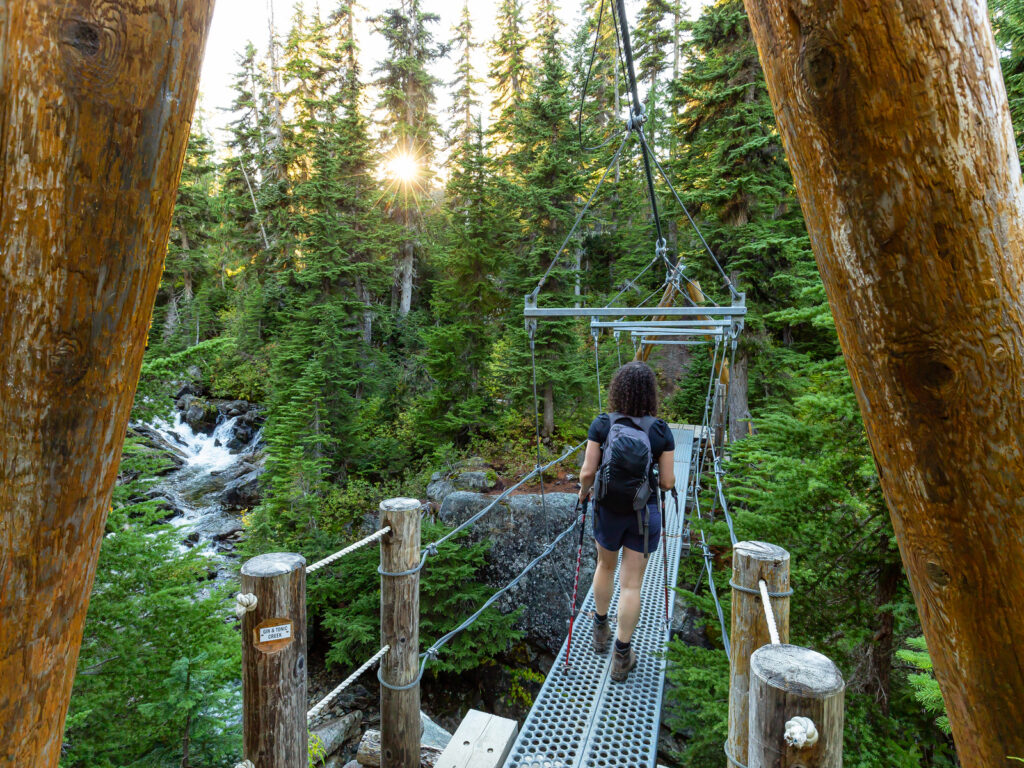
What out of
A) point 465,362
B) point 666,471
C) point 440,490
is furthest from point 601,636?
point 465,362

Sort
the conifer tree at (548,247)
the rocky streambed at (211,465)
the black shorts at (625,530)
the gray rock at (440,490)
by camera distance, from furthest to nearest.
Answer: the rocky streambed at (211,465), the conifer tree at (548,247), the gray rock at (440,490), the black shorts at (625,530)

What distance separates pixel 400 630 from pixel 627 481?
1282 millimetres

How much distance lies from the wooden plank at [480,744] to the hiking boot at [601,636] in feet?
2.65

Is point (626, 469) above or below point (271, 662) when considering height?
above

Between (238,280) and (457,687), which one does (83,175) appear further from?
(238,280)

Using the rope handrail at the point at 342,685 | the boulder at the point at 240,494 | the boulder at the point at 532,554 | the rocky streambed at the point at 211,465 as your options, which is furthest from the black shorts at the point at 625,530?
the boulder at the point at 240,494

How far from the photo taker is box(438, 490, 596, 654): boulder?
6539 mm

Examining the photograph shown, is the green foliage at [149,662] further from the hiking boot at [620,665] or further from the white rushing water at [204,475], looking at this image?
the white rushing water at [204,475]

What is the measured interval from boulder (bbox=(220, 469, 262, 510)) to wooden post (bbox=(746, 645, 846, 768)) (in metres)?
11.4

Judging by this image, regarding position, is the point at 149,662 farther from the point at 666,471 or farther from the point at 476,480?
the point at 476,480

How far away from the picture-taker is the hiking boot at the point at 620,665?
106 inches

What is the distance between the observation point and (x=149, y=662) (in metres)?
3.40

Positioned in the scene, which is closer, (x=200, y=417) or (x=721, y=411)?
(x=721, y=411)

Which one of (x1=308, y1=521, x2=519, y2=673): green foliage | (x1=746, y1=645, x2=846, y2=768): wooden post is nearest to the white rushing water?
(x1=308, y1=521, x2=519, y2=673): green foliage
